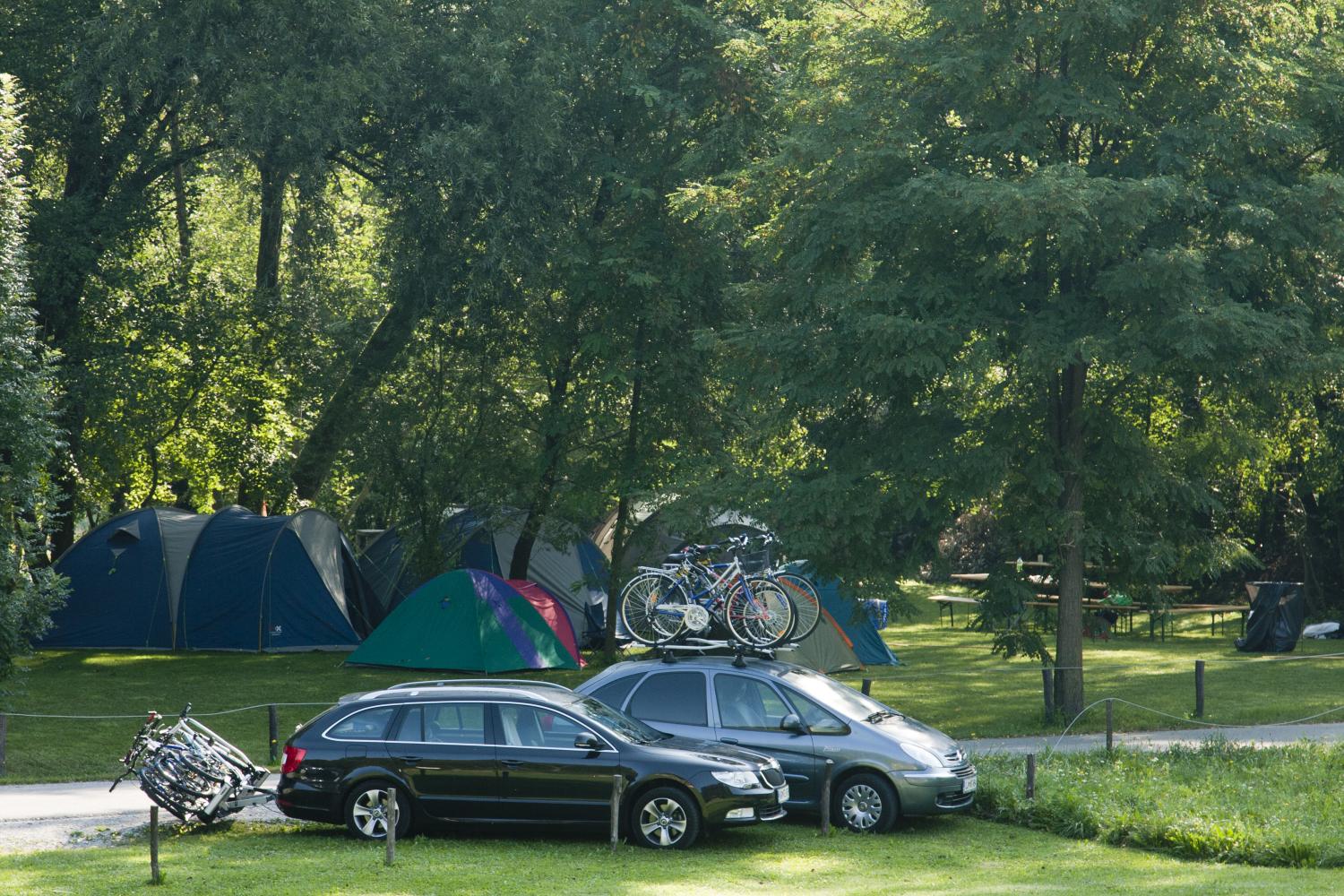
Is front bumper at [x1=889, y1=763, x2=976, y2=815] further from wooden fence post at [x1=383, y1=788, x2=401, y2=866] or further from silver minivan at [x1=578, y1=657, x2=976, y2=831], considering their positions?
wooden fence post at [x1=383, y1=788, x2=401, y2=866]

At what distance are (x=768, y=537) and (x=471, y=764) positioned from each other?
301 inches

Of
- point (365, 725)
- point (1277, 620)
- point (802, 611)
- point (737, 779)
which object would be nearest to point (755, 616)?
point (802, 611)

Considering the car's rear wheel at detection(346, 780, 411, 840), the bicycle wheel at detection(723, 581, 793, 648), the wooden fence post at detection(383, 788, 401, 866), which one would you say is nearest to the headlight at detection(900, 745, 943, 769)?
the bicycle wheel at detection(723, 581, 793, 648)

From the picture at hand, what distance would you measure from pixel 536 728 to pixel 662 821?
1.28 metres

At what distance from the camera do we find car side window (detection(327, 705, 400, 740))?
38.2ft

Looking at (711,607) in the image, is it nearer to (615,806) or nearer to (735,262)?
(615,806)

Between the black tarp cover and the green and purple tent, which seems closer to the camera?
the green and purple tent

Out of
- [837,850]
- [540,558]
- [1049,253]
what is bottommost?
[837,850]

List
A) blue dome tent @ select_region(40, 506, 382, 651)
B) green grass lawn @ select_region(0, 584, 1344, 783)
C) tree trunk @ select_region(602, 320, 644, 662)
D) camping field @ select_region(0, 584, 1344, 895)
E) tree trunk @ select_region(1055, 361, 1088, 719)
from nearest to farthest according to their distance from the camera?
camping field @ select_region(0, 584, 1344, 895) < green grass lawn @ select_region(0, 584, 1344, 783) < tree trunk @ select_region(1055, 361, 1088, 719) < tree trunk @ select_region(602, 320, 644, 662) < blue dome tent @ select_region(40, 506, 382, 651)

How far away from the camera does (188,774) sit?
38.5 feet

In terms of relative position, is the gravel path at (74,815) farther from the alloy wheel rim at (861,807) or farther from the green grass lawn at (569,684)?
the alloy wheel rim at (861,807)

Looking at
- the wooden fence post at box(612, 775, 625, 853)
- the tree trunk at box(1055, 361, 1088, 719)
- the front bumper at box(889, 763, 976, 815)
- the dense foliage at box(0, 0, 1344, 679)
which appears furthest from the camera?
the tree trunk at box(1055, 361, 1088, 719)

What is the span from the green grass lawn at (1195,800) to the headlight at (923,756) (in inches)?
42.9

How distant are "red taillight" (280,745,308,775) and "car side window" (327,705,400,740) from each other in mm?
265
